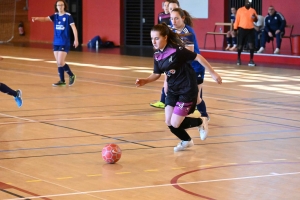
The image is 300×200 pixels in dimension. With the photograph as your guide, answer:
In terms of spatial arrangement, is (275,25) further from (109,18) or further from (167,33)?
(167,33)

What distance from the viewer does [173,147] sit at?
8031 millimetres

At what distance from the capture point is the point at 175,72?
24.3 ft

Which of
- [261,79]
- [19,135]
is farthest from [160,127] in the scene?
[261,79]

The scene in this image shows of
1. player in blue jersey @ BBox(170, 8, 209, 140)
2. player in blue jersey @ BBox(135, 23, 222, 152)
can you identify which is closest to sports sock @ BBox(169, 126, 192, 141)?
player in blue jersey @ BBox(135, 23, 222, 152)

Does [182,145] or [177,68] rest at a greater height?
[177,68]

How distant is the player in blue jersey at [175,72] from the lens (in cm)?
731

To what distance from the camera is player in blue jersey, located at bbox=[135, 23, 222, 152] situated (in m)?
7.31

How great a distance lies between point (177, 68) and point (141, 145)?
1.24 m

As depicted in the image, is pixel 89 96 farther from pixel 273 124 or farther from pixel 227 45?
pixel 227 45

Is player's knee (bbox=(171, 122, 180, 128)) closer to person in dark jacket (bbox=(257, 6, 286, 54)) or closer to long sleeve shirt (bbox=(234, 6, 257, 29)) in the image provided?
long sleeve shirt (bbox=(234, 6, 257, 29))

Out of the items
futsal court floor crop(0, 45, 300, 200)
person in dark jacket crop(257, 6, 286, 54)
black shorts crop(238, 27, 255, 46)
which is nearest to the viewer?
futsal court floor crop(0, 45, 300, 200)

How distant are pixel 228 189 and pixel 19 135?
12.0 ft

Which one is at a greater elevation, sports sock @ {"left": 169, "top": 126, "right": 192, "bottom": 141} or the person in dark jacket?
the person in dark jacket

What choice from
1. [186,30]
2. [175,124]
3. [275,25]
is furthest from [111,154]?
[275,25]
